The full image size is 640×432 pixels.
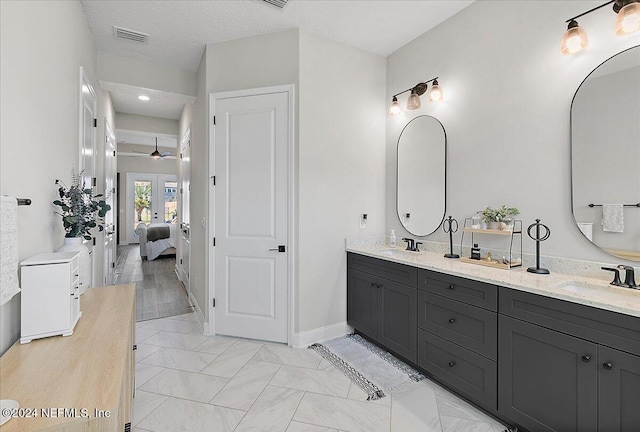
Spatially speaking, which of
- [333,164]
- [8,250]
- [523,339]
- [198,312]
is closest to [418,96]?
[333,164]

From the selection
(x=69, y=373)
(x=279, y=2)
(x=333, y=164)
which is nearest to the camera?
(x=69, y=373)

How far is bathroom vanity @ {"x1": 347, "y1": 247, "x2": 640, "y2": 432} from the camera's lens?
4.62 ft

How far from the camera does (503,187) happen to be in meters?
2.38

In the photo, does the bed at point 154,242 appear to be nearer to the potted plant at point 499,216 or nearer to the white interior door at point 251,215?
the white interior door at point 251,215

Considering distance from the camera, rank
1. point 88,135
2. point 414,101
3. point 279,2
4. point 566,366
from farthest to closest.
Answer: point 414,101 → point 88,135 → point 279,2 → point 566,366

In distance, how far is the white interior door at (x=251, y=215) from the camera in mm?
3010

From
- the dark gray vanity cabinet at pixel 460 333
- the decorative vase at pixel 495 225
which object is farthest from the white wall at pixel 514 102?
the dark gray vanity cabinet at pixel 460 333

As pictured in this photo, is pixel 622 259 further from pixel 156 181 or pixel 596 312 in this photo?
pixel 156 181

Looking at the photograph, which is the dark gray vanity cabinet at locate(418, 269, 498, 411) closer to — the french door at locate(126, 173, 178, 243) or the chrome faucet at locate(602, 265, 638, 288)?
the chrome faucet at locate(602, 265, 638, 288)

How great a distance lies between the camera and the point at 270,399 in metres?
2.16

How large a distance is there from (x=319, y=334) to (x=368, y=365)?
63 centimetres

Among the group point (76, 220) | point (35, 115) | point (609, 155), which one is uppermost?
point (35, 115)

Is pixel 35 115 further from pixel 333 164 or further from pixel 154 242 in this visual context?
pixel 154 242

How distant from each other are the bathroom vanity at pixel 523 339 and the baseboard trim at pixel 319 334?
0.63 meters
